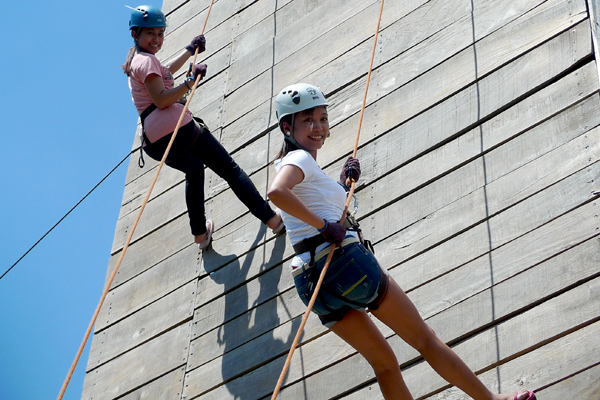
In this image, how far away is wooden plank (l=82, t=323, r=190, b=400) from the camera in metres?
3.95

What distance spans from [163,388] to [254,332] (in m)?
0.57

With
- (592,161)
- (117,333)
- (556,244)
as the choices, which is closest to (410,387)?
(556,244)

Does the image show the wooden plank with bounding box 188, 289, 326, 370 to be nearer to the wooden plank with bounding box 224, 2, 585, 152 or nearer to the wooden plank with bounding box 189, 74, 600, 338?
the wooden plank with bounding box 189, 74, 600, 338

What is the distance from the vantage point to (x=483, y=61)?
355 cm

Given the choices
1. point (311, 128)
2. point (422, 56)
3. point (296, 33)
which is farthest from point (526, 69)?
point (296, 33)

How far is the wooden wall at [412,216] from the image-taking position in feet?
9.23

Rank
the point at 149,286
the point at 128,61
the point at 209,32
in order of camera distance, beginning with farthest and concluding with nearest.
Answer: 1. the point at 209,32
2. the point at 149,286
3. the point at 128,61

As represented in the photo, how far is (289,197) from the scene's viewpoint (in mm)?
2500

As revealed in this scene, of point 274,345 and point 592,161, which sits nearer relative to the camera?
point 592,161

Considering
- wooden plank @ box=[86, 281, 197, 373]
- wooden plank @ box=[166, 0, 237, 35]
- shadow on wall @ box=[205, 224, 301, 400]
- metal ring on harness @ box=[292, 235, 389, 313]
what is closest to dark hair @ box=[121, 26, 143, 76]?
shadow on wall @ box=[205, 224, 301, 400]

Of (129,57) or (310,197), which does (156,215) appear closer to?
(129,57)

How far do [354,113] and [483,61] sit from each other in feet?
2.44

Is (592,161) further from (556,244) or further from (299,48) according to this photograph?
(299,48)

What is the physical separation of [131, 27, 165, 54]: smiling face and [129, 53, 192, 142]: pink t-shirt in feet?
0.23
